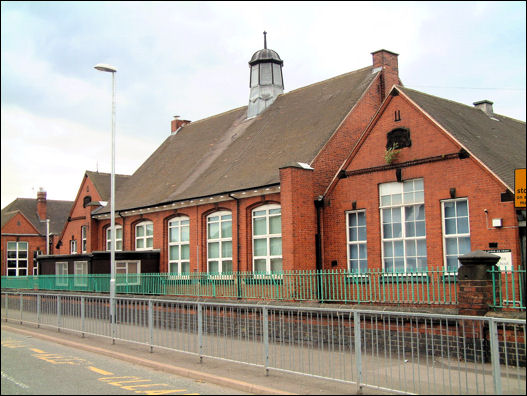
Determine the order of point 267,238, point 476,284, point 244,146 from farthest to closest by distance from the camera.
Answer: point 244,146 < point 267,238 < point 476,284

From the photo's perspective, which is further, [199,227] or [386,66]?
[199,227]

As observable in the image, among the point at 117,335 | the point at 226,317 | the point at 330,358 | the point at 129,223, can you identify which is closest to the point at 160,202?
the point at 129,223

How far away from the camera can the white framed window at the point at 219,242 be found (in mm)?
23062

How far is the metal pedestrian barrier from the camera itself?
26.9ft

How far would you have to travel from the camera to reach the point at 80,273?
89.7 feet

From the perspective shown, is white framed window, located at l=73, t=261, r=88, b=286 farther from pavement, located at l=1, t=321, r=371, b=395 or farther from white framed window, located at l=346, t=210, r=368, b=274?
white framed window, located at l=346, t=210, r=368, b=274

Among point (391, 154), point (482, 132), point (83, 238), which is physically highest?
point (482, 132)

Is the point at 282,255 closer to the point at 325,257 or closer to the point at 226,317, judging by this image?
the point at 325,257

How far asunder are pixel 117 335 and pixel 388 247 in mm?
8761

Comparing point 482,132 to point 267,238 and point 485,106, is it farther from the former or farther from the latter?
point 267,238

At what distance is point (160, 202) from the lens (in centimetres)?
2600

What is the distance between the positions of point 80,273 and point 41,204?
3479cm

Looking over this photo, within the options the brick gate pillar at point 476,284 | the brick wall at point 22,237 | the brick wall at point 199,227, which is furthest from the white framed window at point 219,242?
the brick wall at point 22,237

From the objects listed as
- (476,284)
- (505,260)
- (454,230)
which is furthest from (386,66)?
(476,284)
